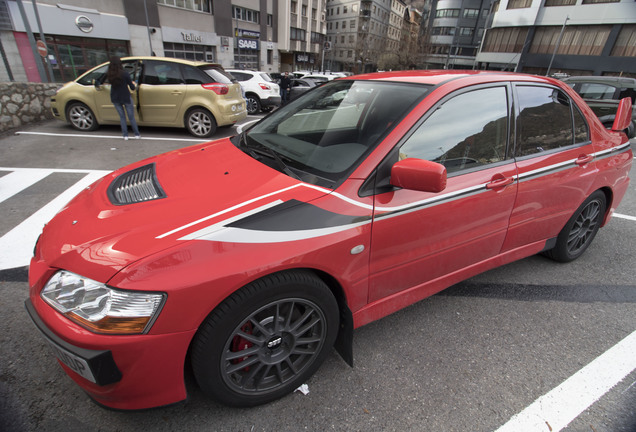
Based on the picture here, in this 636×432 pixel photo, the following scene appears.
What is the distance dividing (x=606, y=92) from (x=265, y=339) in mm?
12378

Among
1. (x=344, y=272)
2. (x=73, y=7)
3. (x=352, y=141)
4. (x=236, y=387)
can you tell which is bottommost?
(x=236, y=387)

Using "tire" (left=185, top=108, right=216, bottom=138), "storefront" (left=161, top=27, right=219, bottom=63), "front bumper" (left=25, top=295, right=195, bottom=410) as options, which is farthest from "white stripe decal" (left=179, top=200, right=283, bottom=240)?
"storefront" (left=161, top=27, right=219, bottom=63)

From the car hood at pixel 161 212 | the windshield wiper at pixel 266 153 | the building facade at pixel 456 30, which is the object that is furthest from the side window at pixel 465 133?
the building facade at pixel 456 30

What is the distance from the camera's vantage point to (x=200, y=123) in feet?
25.8

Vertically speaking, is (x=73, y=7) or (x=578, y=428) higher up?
(x=73, y=7)

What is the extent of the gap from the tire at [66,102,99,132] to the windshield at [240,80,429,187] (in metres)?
7.05

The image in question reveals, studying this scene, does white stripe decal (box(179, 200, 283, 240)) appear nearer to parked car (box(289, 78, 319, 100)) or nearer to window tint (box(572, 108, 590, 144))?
window tint (box(572, 108, 590, 144))

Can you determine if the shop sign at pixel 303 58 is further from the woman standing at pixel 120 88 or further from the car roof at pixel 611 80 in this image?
the woman standing at pixel 120 88

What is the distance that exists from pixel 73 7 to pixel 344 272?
91.0ft

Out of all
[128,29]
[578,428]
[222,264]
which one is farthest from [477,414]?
[128,29]

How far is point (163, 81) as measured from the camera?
7516 mm

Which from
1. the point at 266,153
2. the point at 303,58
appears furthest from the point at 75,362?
the point at 303,58

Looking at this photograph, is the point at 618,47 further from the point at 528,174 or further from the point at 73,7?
the point at 73,7

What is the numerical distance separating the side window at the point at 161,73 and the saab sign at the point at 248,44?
29029mm
